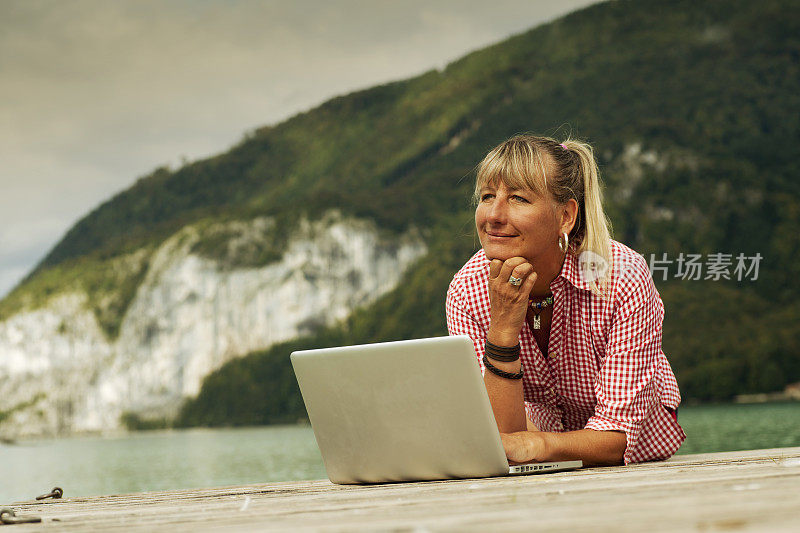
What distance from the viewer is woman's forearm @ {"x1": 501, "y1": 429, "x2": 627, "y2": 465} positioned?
3.20 m

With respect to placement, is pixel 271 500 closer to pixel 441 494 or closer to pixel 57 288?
pixel 441 494

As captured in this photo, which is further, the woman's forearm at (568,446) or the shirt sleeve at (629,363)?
the shirt sleeve at (629,363)

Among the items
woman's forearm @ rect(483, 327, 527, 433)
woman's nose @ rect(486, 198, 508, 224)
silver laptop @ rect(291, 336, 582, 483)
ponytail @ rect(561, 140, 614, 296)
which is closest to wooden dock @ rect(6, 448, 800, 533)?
silver laptop @ rect(291, 336, 582, 483)

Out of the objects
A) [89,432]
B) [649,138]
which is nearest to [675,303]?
[649,138]

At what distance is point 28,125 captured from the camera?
553ft

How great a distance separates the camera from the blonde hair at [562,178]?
3.55 m

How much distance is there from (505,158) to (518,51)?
166 metres

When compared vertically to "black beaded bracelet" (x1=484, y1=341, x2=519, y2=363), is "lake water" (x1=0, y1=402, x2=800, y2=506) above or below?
below

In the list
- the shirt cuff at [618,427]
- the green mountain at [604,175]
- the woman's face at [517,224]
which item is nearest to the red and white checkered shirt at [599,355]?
the shirt cuff at [618,427]

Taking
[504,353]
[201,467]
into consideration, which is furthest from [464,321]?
[201,467]

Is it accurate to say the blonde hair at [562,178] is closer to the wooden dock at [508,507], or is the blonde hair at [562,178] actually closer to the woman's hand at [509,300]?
the woman's hand at [509,300]

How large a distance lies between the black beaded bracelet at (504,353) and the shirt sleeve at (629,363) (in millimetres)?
324

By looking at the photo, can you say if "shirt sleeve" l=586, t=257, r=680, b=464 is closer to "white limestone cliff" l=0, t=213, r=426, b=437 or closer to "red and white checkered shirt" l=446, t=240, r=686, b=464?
"red and white checkered shirt" l=446, t=240, r=686, b=464

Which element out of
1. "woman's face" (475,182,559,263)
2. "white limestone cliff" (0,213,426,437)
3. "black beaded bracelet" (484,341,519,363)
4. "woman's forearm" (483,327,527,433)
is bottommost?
"white limestone cliff" (0,213,426,437)
